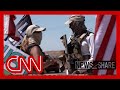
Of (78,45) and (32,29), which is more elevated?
(32,29)

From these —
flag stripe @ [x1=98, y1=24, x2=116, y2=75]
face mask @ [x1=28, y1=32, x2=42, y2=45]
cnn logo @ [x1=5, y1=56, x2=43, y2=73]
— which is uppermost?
face mask @ [x1=28, y1=32, x2=42, y2=45]

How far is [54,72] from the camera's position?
4.30 m

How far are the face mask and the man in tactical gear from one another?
588 mm

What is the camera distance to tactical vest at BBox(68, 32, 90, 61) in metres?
4.29

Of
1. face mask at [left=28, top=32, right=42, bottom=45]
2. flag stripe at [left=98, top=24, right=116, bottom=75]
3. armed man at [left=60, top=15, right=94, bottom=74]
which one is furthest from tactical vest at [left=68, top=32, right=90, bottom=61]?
face mask at [left=28, top=32, right=42, bottom=45]

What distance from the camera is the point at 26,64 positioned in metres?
4.28

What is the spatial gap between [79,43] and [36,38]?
87 centimetres

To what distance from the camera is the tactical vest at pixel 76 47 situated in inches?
169

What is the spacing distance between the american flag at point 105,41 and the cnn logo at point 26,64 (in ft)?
3.60

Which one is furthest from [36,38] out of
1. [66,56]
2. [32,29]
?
[66,56]

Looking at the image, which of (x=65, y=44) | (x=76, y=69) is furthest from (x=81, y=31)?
(x=76, y=69)

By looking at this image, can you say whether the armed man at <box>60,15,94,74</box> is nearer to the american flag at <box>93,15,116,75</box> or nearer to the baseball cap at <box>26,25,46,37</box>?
the american flag at <box>93,15,116,75</box>

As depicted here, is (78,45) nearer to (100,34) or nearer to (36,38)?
(100,34)

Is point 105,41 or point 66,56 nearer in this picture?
point 66,56
